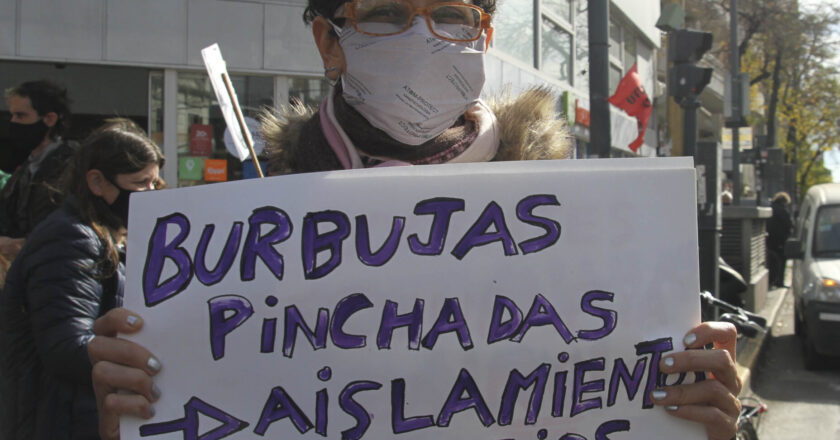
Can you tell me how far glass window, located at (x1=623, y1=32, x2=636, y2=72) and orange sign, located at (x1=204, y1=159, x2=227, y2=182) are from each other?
15.5m

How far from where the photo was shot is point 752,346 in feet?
27.1

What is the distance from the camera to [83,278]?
2207mm

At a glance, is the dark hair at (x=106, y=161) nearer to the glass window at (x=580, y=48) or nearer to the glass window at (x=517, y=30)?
the glass window at (x=517, y=30)

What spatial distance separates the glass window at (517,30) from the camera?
12877 mm

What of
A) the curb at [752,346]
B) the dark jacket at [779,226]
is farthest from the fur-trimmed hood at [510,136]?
the dark jacket at [779,226]

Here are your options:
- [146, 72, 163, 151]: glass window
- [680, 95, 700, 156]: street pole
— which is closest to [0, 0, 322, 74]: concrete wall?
[146, 72, 163, 151]: glass window

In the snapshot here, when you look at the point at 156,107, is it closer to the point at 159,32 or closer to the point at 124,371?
the point at 159,32

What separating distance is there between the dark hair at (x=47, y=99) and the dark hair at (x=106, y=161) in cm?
169

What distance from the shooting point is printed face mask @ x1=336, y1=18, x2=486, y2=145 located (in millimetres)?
1695

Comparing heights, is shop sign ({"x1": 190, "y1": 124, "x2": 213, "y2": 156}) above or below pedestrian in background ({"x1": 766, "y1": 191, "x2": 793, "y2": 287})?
above

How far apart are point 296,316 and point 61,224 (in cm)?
138

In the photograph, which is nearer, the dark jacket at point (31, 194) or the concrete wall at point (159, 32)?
the dark jacket at point (31, 194)

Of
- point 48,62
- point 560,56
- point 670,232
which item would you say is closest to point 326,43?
point 670,232

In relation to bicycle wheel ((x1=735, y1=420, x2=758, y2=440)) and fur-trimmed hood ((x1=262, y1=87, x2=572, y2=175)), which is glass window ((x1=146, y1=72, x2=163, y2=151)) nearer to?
bicycle wheel ((x1=735, y1=420, x2=758, y2=440))
